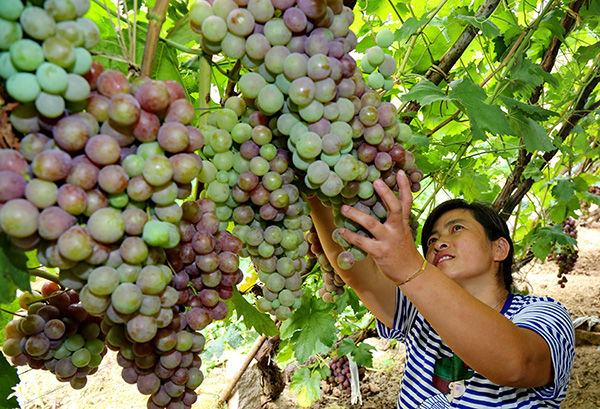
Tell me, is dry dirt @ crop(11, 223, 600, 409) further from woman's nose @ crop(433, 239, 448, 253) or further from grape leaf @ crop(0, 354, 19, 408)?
grape leaf @ crop(0, 354, 19, 408)

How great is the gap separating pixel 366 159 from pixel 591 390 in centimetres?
329

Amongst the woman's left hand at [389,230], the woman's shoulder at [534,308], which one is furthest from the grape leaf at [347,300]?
the woman's left hand at [389,230]

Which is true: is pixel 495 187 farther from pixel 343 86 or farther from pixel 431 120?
pixel 343 86

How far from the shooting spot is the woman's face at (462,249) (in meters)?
1.60

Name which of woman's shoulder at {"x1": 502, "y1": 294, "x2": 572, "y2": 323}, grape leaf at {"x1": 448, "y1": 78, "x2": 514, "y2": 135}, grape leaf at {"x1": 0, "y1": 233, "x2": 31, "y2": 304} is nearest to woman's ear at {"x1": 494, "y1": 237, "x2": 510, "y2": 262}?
woman's shoulder at {"x1": 502, "y1": 294, "x2": 572, "y2": 323}

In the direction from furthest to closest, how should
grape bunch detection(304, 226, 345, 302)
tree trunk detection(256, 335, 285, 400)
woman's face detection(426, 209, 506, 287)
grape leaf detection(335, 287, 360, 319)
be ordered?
tree trunk detection(256, 335, 285, 400), grape leaf detection(335, 287, 360, 319), woman's face detection(426, 209, 506, 287), grape bunch detection(304, 226, 345, 302)

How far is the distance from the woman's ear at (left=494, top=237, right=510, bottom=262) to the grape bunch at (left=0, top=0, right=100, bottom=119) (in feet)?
5.66

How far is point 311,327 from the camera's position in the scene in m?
1.55

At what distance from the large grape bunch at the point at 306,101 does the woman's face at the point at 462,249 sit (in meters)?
0.96

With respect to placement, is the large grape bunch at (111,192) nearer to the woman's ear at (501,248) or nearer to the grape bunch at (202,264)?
the grape bunch at (202,264)

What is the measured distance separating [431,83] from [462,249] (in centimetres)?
74

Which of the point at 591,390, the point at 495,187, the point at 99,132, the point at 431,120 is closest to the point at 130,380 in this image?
the point at 99,132

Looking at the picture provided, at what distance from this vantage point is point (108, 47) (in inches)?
27.6

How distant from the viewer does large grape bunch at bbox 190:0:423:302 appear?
0.53m
